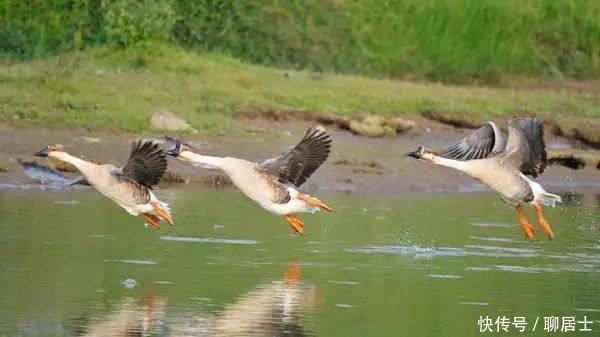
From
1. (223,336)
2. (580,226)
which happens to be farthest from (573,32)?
(223,336)

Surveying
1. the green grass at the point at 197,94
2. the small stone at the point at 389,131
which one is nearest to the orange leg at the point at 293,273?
the green grass at the point at 197,94

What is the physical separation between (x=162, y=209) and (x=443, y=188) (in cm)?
672

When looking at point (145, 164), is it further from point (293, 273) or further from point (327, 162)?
point (327, 162)

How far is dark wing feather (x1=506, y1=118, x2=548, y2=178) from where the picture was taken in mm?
12555

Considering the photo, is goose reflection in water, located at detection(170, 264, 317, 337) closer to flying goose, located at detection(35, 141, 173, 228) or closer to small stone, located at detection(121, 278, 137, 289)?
small stone, located at detection(121, 278, 137, 289)

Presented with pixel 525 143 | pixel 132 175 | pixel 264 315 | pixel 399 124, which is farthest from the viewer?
pixel 399 124

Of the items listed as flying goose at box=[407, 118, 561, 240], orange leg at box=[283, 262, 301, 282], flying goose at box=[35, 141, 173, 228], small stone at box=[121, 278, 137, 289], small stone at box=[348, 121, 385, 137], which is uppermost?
flying goose at box=[407, 118, 561, 240]

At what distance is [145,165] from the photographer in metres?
11.9

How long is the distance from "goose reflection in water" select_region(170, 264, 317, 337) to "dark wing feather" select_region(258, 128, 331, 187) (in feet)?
2.66

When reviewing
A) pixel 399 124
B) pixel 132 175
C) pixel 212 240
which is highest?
pixel 132 175

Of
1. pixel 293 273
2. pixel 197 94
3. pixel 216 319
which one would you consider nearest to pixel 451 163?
pixel 293 273

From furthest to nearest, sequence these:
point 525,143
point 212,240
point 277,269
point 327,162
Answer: point 327,162
point 212,240
point 525,143
point 277,269

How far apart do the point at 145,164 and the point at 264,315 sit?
200 centimetres

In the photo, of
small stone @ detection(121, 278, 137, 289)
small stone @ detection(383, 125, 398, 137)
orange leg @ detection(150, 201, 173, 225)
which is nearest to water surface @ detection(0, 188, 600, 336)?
small stone @ detection(121, 278, 137, 289)
